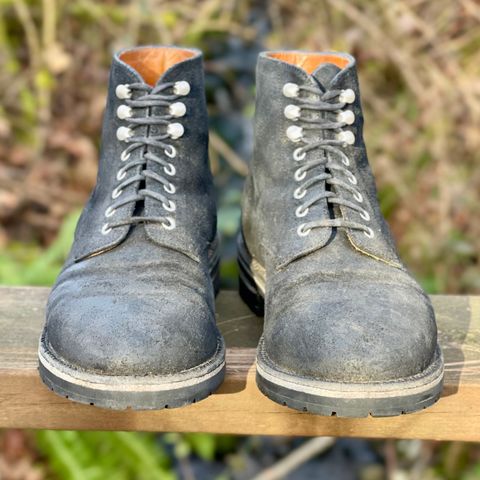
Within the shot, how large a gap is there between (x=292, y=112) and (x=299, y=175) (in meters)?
0.11

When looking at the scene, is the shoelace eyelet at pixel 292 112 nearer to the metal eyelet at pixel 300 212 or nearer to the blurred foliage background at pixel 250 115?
the metal eyelet at pixel 300 212

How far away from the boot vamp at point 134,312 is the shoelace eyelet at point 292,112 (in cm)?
30

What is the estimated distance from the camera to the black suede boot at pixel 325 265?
1.06 metres

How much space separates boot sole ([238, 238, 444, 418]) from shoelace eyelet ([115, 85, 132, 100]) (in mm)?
535

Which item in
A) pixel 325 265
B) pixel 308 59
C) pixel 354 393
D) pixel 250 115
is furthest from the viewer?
pixel 250 115

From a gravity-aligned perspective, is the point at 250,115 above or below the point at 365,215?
below

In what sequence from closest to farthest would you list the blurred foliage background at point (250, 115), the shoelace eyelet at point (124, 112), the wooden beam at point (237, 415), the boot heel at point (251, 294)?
→ the wooden beam at point (237, 415) → the shoelace eyelet at point (124, 112) → the boot heel at point (251, 294) → the blurred foliage background at point (250, 115)

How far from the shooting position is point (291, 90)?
132cm

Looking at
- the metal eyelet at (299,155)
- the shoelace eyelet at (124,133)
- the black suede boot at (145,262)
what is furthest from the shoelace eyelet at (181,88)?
the metal eyelet at (299,155)

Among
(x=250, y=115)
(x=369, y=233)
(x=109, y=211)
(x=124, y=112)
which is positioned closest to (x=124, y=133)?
(x=124, y=112)

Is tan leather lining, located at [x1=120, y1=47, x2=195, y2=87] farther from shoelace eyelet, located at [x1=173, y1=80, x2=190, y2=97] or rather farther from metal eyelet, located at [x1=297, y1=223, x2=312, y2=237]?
metal eyelet, located at [x1=297, y1=223, x2=312, y2=237]

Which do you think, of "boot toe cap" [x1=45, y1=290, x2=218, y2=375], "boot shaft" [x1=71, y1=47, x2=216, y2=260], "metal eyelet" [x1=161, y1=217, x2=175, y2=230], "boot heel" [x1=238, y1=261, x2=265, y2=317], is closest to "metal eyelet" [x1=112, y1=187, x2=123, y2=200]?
"boot shaft" [x1=71, y1=47, x2=216, y2=260]

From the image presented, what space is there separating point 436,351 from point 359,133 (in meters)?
0.42

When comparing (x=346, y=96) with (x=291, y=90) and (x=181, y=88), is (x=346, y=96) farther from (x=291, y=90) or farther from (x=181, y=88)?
(x=181, y=88)
